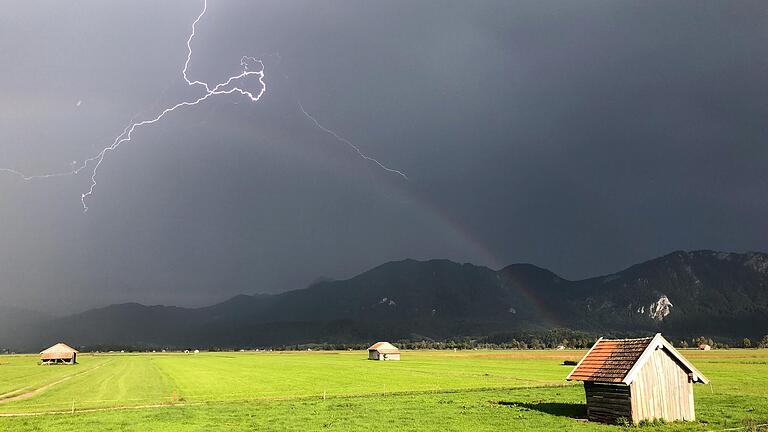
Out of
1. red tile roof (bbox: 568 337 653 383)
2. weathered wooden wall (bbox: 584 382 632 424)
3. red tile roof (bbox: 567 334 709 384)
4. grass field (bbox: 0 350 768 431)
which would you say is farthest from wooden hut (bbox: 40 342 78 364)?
weathered wooden wall (bbox: 584 382 632 424)

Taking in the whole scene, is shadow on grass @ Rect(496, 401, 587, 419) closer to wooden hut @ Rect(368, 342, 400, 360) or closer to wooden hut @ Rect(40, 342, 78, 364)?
wooden hut @ Rect(368, 342, 400, 360)

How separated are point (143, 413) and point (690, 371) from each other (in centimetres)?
3832

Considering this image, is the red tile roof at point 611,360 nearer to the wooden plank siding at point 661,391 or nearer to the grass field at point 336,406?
the wooden plank siding at point 661,391

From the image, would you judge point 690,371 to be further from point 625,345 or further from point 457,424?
point 457,424

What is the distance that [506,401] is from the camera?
159 feet

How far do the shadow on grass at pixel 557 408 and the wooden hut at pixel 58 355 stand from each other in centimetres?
15645

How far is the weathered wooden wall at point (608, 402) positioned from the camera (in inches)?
1341

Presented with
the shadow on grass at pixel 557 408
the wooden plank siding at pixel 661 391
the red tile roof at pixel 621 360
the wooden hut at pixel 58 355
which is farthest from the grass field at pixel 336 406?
the wooden hut at pixel 58 355

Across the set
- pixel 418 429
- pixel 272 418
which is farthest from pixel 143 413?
pixel 418 429

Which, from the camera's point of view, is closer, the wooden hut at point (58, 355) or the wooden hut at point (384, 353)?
the wooden hut at point (384, 353)

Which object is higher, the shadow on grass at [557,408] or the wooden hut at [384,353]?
the shadow on grass at [557,408]

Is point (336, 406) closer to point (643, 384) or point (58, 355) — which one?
point (643, 384)

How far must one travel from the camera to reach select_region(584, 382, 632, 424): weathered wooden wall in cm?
3406

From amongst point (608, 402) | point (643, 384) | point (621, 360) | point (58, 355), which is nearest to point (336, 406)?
point (608, 402)
